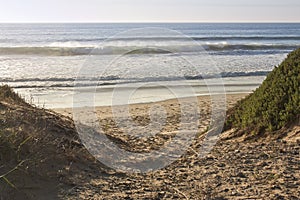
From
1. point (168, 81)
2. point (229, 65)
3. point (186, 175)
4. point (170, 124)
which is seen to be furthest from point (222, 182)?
point (229, 65)

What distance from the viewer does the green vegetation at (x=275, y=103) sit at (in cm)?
654

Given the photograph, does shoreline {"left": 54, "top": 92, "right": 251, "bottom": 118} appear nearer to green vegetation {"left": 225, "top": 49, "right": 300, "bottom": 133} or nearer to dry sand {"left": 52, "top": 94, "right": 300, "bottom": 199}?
green vegetation {"left": 225, "top": 49, "right": 300, "bottom": 133}

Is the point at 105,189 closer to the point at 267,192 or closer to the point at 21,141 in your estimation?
the point at 21,141

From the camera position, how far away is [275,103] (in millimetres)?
6773

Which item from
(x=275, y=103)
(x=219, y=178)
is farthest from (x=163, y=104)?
(x=219, y=178)

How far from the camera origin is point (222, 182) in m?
4.91

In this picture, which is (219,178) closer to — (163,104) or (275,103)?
(275,103)

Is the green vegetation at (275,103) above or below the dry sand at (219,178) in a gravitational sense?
above

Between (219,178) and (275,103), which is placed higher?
(275,103)

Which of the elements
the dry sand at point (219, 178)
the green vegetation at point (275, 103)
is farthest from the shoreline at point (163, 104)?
the dry sand at point (219, 178)

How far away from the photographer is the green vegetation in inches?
257

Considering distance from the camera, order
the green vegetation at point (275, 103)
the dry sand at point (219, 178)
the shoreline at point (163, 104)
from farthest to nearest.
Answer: the shoreline at point (163, 104) < the green vegetation at point (275, 103) < the dry sand at point (219, 178)

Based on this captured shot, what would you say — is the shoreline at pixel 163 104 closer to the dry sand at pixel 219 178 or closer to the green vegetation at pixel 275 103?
the green vegetation at pixel 275 103

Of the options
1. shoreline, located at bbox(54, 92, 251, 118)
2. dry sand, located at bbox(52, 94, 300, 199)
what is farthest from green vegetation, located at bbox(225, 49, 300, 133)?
shoreline, located at bbox(54, 92, 251, 118)
